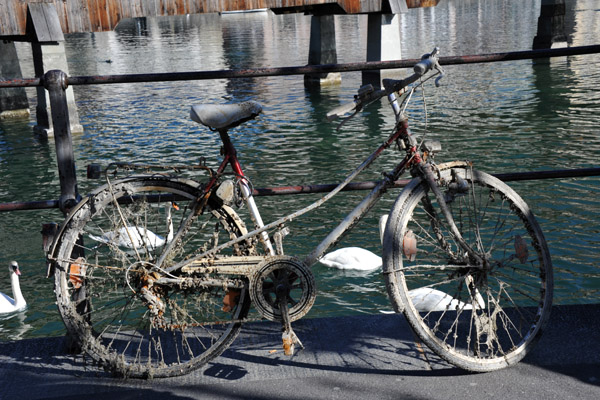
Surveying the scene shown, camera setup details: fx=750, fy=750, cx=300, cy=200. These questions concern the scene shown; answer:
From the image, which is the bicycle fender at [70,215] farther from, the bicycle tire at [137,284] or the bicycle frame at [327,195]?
the bicycle frame at [327,195]

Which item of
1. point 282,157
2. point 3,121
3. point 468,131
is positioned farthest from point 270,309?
point 3,121

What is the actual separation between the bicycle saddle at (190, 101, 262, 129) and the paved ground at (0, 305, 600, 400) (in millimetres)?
1065

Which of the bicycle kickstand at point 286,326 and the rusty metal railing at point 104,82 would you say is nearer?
the bicycle kickstand at point 286,326

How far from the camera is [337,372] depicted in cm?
323

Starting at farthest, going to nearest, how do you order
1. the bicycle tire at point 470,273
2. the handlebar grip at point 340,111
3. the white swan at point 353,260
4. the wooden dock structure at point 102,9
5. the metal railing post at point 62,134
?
the wooden dock structure at point 102,9
the white swan at point 353,260
the metal railing post at point 62,134
the bicycle tire at point 470,273
the handlebar grip at point 340,111

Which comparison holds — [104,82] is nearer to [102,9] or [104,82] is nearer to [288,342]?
[288,342]

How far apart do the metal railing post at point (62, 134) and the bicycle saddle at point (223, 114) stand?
2.24ft

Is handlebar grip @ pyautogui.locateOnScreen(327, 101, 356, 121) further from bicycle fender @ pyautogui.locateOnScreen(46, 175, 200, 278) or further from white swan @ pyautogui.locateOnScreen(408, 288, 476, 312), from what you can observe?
white swan @ pyautogui.locateOnScreen(408, 288, 476, 312)

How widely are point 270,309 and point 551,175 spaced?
161 cm

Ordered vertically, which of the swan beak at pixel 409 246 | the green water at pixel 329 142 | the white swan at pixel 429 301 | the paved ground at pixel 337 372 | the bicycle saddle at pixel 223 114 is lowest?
the green water at pixel 329 142

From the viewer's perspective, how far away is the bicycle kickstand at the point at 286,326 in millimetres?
3207

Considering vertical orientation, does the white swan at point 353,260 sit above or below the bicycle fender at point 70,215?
below

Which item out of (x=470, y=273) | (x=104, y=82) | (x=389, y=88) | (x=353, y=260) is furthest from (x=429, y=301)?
(x=104, y=82)

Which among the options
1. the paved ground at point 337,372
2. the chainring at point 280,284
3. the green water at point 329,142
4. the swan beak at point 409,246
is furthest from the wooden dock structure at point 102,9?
the swan beak at point 409,246
